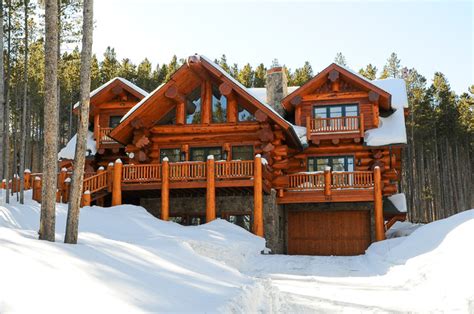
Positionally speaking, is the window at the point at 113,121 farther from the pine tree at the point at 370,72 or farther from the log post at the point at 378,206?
the pine tree at the point at 370,72

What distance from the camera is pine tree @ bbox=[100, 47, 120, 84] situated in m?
50.6

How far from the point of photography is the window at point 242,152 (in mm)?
21703

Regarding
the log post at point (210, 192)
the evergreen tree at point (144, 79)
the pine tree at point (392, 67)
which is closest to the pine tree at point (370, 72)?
the pine tree at point (392, 67)

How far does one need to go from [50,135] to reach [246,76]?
46.1 m

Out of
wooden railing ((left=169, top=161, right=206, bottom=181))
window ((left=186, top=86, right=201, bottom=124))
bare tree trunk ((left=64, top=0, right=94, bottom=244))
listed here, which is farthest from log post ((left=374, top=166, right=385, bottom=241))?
bare tree trunk ((left=64, top=0, right=94, bottom=244))

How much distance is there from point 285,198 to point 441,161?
28696mm

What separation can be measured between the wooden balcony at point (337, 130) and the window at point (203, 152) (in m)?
4.60

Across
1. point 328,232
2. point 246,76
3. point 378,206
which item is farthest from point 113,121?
point 246,76

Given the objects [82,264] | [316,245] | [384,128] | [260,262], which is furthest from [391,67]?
[82,264]

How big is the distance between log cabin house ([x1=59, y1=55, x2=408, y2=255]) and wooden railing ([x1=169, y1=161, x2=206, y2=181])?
42 millimetres

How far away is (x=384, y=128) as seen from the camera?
23.5 meters

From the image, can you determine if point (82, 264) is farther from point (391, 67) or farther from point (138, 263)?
point (391, 67)

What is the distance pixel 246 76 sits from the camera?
54031 millimetres

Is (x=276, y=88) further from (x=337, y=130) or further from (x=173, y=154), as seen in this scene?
(x=173, y=154)
